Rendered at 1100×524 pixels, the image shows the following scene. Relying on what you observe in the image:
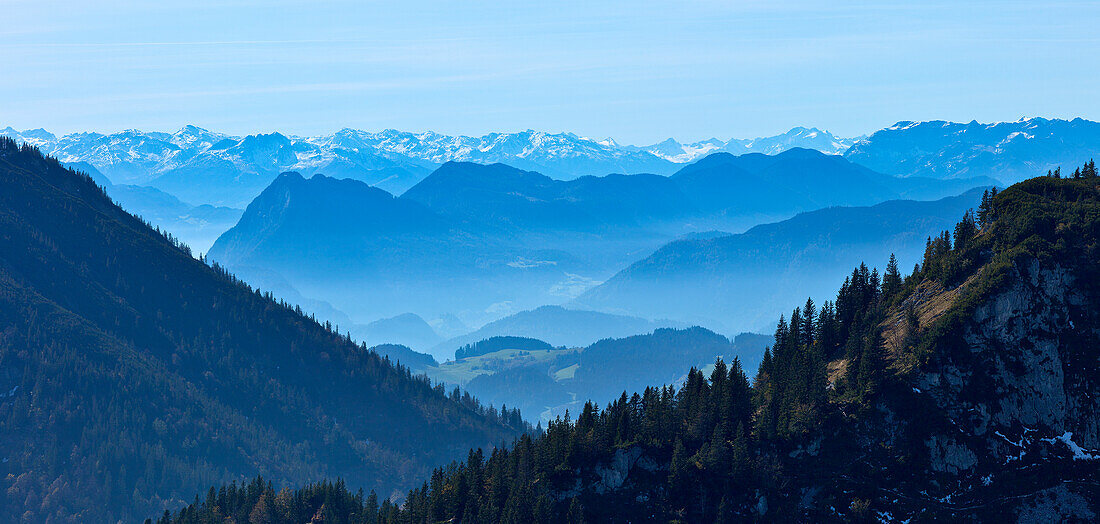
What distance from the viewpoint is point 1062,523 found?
158 meters

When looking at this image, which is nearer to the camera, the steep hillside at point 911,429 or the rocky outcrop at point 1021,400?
the rocky outcrop at point 1021,400

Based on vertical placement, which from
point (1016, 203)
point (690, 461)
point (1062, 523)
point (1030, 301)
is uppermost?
point (1016, 203)

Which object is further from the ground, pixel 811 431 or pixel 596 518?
pixel 811 431

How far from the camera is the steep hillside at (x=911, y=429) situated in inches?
6452

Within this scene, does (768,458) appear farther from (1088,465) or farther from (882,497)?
(1088,465)

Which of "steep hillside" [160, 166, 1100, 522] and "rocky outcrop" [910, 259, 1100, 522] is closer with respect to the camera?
"rocky outcrop" [910, 259, 1100, 522]

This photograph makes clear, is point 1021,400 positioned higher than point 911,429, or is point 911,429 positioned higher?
point 1021,400

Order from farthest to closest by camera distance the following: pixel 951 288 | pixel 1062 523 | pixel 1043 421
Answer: pixel 951 288 < pixel 1043 421 < pixel 1062 523

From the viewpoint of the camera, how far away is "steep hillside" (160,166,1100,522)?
16388cm

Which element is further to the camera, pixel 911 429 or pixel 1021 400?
pixel 911 429

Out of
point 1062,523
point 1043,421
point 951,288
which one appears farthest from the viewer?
point 951,288

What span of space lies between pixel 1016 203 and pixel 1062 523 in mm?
61859

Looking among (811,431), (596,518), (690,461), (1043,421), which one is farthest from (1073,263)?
(596,518)

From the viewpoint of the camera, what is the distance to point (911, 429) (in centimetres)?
17050
